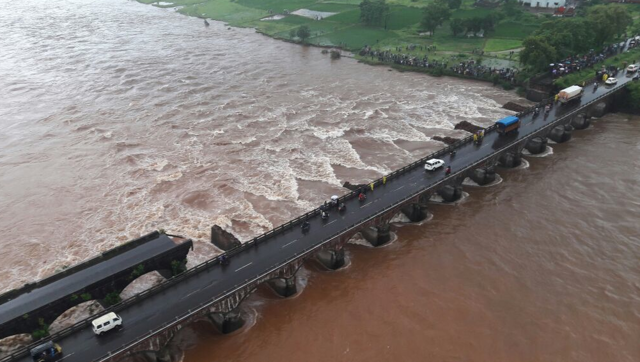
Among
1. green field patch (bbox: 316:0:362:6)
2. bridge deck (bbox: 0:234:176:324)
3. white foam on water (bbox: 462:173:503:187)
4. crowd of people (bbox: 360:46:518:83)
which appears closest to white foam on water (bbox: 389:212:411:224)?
white foam on water (bbox: 462:173:503:187)

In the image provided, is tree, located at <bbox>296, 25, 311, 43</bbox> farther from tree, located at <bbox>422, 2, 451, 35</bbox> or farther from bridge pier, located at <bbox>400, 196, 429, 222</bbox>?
bridge pier, located at <bbox>400, 196, 429, 222</bbox>

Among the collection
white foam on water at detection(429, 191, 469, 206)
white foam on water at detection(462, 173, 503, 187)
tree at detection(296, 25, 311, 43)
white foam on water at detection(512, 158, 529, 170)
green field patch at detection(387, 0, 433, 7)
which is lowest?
white foam on water at detection(429, 191, 469, 206)

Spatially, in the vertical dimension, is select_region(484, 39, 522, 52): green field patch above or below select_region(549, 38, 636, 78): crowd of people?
above

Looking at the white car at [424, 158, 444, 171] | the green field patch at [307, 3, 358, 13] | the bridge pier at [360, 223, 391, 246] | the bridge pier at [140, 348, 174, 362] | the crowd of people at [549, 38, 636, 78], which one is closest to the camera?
the bridge pier at [140, 348, 174, 362]

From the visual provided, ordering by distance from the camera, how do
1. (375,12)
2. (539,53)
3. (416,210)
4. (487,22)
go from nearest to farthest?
(416,210)
(539,53)
(487,22)
(375,12)

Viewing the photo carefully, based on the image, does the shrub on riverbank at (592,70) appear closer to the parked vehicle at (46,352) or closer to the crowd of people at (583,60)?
the crowd of people at (583,60)

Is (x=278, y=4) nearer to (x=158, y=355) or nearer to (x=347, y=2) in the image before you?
(x=347, y=2)

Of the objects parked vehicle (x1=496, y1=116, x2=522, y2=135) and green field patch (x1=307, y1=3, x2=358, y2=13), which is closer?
parked vehicle (x1=496, y1=116, x2=522, y2=135)

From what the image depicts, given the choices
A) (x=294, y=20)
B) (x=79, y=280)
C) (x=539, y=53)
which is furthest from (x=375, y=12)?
(x=79, y=280)
